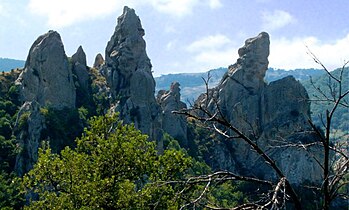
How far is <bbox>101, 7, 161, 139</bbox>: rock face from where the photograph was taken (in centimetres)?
8538

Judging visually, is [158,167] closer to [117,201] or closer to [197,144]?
[117,201]

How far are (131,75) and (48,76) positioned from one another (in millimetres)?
15790

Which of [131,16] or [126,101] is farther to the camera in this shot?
[131,16]

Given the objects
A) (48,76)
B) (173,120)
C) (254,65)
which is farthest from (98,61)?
(254,65)

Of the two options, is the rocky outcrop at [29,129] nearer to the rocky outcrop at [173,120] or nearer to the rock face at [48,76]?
the rock face at [48,76]

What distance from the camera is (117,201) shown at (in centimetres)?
1620

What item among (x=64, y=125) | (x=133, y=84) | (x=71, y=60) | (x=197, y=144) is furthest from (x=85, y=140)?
(x=197, y=144)

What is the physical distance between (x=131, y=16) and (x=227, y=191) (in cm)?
4075

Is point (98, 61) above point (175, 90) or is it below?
above

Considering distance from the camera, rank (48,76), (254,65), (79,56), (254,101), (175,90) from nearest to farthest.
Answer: (48,76) < (79,56) < (254,101) < (254,65) < (175,90)

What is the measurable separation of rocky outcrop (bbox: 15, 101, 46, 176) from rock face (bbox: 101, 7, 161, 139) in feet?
51.5

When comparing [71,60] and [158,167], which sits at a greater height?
[71,60]

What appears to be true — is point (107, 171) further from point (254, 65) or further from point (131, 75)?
point (254, 65)

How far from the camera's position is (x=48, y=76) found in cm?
8381
